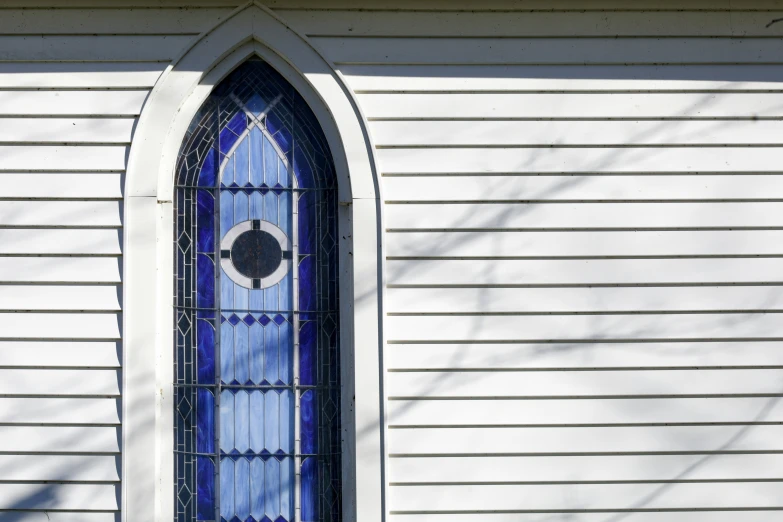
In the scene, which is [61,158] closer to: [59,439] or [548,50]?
[59,439]

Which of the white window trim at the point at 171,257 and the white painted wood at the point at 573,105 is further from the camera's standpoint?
the white painted wood at the point at 573,105

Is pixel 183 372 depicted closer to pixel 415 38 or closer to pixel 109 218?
pixel 109 218

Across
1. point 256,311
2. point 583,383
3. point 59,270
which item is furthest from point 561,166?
point 59,270

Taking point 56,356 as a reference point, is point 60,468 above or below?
below

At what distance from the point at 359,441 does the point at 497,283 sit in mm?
1229

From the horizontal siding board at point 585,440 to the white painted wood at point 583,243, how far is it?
3.41 ft

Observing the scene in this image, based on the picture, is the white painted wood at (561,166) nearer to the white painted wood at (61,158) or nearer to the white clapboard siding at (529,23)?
the white clapboard siding at (529,23)

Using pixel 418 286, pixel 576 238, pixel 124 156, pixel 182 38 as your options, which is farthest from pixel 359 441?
pixel 182 38

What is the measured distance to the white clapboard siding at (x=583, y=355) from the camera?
19.3 feet

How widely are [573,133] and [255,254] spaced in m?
2.06

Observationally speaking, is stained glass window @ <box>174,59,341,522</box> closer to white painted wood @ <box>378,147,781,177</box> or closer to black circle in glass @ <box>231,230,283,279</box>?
black circle in glass @ <box>231,230,283,279</box>

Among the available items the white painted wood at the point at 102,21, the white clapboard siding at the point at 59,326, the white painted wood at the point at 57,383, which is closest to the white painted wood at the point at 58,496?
the white painted wood at the point at 57,383

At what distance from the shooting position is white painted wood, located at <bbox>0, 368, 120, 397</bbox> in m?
5.79

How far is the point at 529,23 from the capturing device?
6168mm
